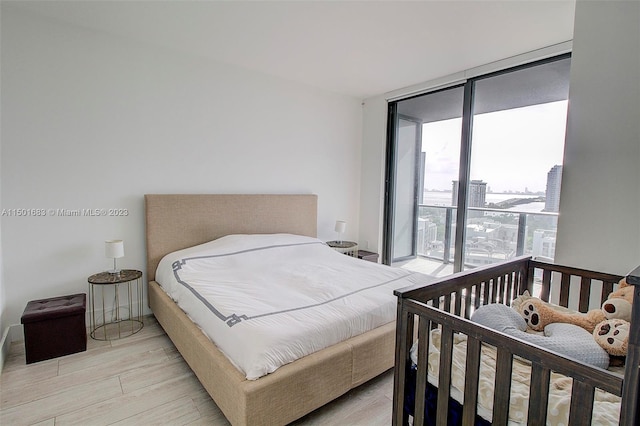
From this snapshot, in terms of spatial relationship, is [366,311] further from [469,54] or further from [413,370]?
[469,54]

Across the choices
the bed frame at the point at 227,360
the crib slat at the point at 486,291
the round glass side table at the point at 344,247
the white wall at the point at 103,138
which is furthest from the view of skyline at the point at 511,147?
the bed frame at the point at 227,360

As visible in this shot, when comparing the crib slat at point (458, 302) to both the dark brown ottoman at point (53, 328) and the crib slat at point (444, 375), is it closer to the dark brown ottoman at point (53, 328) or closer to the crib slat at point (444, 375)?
the crib slat at point (444, 375)

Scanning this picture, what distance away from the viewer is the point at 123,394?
198cm

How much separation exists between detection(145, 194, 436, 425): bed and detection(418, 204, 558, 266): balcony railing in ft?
4.85

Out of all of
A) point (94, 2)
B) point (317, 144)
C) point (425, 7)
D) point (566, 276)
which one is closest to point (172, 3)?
point (94, 2)

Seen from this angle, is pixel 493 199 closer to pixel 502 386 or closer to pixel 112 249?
pixel 502 386

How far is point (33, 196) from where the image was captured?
8.38 ft

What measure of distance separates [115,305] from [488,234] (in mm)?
4023

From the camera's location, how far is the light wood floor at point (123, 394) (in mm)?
1779

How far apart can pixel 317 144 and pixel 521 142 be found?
94.7 inches

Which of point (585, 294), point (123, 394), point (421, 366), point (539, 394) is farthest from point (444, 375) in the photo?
point (123, 394)

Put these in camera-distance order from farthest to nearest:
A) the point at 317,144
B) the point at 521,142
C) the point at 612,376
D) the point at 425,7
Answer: the point at 317,144, the point at 521,142, the point at 425,7, the point at 612,376

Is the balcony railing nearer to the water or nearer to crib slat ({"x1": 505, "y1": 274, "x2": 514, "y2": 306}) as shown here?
the water

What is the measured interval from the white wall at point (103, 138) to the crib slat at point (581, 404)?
329cm
